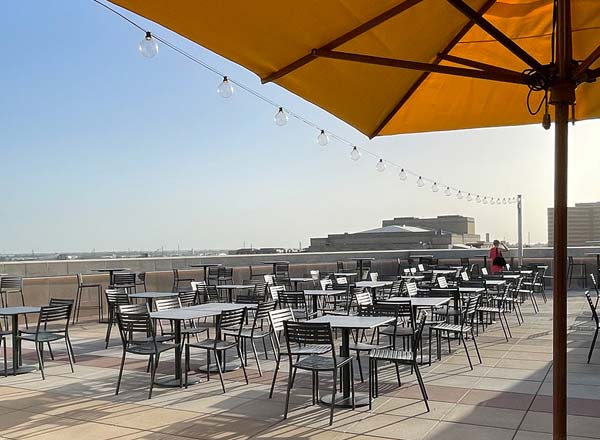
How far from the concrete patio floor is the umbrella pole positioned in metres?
1.58

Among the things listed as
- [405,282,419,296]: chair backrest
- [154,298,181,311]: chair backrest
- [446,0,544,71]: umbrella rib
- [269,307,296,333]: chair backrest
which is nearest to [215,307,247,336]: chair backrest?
[269,307,296,333]: chair backrest

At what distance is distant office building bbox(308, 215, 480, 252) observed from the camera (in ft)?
90.8

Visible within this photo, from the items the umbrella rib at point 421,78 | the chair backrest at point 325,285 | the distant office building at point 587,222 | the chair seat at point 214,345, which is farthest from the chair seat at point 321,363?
the distant office building at point 587,222

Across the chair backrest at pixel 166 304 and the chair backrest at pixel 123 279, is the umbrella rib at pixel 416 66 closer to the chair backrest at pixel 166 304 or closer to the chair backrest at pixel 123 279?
the chair backrest at pixel 166 304

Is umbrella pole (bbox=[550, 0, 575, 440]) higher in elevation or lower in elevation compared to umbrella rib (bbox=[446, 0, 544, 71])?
lower

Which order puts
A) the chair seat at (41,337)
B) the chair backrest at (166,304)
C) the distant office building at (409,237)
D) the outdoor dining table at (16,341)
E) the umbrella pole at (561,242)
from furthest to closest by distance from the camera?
1. the distant office building at (409,237)
2. the chair backrest at (166,304)
3. the outdoor dining table at (16,341)
4. the chair seat at (41,337)
5. the umbrella pole at (561,242)

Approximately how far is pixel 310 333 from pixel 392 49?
243 centimetres

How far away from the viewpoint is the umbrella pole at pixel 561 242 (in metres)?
3.04

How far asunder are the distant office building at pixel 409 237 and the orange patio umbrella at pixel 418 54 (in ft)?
68.2

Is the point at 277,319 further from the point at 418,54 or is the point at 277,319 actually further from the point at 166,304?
the point at 418,54

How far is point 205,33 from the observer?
2.90 m

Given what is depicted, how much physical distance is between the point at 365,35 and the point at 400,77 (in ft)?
2.95

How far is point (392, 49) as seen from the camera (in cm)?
372

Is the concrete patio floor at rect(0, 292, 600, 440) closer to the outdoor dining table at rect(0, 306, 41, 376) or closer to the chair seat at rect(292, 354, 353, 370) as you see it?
the outdoor dining table at rect(0, 306, 41, 376)
